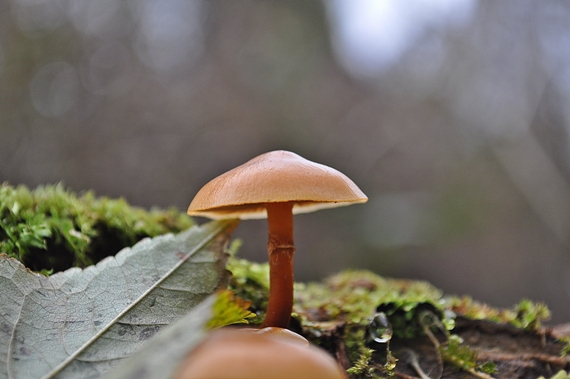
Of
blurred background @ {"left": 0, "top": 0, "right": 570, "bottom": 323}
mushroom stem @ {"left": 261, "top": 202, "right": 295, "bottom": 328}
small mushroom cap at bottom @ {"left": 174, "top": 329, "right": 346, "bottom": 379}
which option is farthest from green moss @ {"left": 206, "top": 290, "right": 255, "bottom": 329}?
blurred background @ {"left": 0, "top": 0, "right": 570, "bottom": 323}

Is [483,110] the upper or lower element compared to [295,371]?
upper

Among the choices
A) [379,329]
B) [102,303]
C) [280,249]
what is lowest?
[379,329]

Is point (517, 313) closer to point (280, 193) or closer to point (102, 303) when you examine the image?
point (280, 193)

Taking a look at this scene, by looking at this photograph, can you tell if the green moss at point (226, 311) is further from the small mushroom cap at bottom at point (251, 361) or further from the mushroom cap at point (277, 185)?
the mushroom cap at point (277, 185)

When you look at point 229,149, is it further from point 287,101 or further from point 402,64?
point 402,64

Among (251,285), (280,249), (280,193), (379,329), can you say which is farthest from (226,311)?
(251,285)

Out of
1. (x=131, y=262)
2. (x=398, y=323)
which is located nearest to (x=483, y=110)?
(x=398, y=323)
